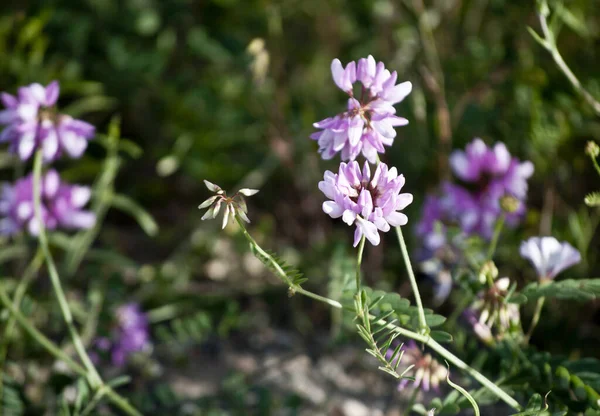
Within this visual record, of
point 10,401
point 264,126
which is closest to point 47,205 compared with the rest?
point 10,401

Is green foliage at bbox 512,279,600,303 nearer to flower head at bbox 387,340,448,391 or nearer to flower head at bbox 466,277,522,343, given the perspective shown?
flower head at bbox 466,277,522,343

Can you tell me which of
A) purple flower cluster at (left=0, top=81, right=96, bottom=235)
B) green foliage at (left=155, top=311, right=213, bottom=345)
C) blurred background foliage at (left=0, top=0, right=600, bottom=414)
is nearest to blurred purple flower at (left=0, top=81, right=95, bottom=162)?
purple flower cluster at (left=0, top=81, right=96, bottom=235)

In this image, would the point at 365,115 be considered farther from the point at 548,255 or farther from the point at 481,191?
the point at 481,191

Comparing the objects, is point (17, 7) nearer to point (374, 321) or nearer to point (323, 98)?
point (323, 98)

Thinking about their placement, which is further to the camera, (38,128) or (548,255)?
(38,128)

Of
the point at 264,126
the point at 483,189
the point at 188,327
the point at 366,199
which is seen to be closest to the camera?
the point at 366,199

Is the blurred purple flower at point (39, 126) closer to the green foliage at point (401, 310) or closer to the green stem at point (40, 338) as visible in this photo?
the green stem at point (40, 338)

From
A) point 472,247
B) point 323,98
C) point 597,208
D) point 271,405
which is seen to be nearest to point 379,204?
point 472,247
